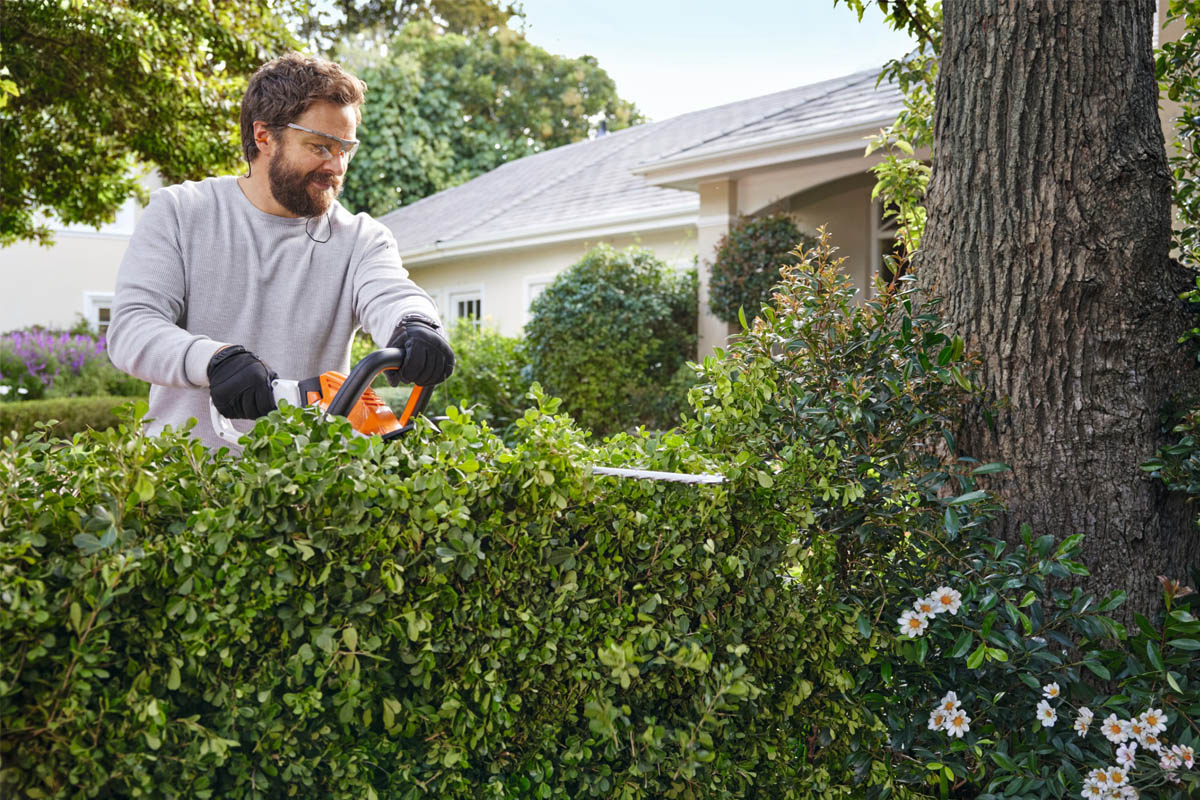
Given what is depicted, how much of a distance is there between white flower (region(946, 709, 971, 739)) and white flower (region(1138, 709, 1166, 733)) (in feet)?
1.40

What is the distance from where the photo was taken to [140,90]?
8844 mm

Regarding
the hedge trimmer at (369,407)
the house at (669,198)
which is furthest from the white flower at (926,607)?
the house at (669,198)

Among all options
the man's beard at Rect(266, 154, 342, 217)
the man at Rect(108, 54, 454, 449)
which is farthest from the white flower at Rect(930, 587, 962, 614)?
the man's beard at Rect(266, 154, 342, 217)

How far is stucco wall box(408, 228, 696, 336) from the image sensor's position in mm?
13788

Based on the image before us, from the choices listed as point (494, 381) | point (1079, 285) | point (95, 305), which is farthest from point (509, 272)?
point (1079, 285)

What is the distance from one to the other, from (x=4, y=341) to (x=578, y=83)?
2237 centimetres

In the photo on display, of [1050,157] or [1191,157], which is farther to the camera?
[1191,157]

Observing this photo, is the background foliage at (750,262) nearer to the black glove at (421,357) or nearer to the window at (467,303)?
the window at (467,303)

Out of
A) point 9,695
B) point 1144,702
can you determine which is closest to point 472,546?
point 9,695

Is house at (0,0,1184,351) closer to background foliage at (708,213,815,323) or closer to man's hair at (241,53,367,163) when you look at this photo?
background foliage at (708,213,815,323)

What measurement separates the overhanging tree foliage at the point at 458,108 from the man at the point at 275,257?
23827 mm

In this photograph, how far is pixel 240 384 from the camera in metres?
2.05

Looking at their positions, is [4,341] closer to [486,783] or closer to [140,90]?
[140,90]

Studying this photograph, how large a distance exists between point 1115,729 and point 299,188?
2578 millimetres
